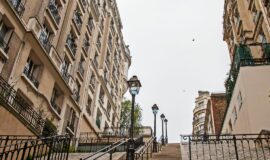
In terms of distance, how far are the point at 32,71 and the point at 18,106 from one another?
4060 mm

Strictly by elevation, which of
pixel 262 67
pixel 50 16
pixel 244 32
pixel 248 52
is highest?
pixel 244 32

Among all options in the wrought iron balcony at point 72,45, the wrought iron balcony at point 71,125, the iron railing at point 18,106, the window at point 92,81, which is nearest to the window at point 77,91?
the wrought iron balcony at point 71,125

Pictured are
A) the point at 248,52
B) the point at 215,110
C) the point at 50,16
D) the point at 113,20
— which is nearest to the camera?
the point at 248,52

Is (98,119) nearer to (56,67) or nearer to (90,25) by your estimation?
(90,25)

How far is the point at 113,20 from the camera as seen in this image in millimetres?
38812

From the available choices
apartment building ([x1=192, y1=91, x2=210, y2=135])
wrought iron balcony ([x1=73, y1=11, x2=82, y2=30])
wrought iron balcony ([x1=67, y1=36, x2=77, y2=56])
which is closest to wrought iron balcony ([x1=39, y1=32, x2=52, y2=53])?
wrought iron balcony ([x1=67, y1=36, x2=77, y2=56])

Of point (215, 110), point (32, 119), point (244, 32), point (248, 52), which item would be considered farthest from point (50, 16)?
point (215, 110)

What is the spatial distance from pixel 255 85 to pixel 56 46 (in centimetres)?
1304

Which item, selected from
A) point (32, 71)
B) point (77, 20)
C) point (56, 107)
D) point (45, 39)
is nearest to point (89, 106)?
point (56, 107)

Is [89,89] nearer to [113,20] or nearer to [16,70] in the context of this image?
[16,70]

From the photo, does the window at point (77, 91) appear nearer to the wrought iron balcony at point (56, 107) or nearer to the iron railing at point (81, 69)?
the iron railing at point (81, 69)

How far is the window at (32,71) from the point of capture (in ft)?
56.2

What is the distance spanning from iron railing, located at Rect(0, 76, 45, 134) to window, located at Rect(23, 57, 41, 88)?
6.08 ft

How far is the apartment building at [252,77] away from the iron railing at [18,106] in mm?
10338
